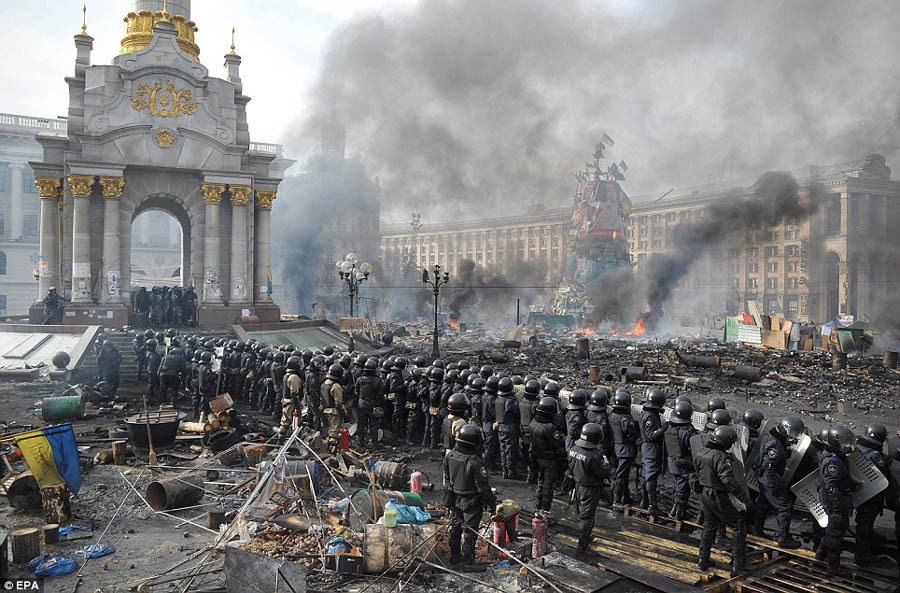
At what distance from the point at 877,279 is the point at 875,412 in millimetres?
37518

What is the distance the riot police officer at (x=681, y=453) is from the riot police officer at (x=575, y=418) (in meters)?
1.30

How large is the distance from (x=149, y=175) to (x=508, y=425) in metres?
24.6

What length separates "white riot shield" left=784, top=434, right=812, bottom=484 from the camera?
760 centimetres

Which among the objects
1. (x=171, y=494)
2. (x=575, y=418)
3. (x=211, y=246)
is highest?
(x=211, y=246)

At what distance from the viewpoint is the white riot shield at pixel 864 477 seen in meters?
6.87

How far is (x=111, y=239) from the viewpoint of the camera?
27484 mm

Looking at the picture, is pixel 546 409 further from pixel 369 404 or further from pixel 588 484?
pixel 369 404

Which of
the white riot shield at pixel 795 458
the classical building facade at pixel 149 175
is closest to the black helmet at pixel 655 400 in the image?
the white riot shield at pixel 795 458

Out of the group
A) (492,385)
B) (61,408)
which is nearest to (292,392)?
(492,385)


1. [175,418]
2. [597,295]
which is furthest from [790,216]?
[175,418]

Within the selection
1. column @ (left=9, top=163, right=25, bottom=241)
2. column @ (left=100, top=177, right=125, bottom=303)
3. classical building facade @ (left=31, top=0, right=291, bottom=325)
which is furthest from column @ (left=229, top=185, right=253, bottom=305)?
column @ (left=9, top=163, right=25, bottom=241)

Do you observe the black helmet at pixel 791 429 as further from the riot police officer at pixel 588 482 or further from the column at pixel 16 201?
the column at pixel 16 201

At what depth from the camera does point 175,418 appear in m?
11.5

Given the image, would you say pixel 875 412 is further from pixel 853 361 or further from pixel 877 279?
pixel 877 279
